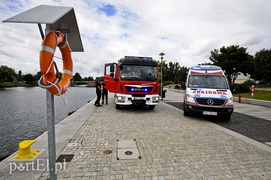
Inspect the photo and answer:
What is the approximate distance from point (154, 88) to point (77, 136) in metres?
5.15

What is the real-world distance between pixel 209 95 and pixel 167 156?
4.44 metres

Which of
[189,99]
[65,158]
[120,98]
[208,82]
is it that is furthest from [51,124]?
[208,82]

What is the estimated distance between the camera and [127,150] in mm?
4086

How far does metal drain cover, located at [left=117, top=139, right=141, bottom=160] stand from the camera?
3.71m

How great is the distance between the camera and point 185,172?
316 centimetres

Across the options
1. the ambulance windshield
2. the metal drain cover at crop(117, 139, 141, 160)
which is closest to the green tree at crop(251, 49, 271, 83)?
the ambulance windshield

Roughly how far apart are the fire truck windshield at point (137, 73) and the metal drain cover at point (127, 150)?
15.3 ft

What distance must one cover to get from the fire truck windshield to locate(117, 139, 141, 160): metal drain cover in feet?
15.3

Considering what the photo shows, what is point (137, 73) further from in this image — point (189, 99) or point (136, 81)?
point (189, 99)

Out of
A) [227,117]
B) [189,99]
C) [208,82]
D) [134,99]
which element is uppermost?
[208,82]

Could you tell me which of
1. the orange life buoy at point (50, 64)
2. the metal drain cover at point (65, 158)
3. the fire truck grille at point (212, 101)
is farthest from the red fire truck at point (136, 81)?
the orange life buoy at point (50, 64)

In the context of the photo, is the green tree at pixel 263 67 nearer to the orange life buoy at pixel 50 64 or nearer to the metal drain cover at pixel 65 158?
the metal drain cover at pixel 65 158

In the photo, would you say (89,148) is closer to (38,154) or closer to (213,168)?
(38,154)

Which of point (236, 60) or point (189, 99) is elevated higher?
point (236, 60)
